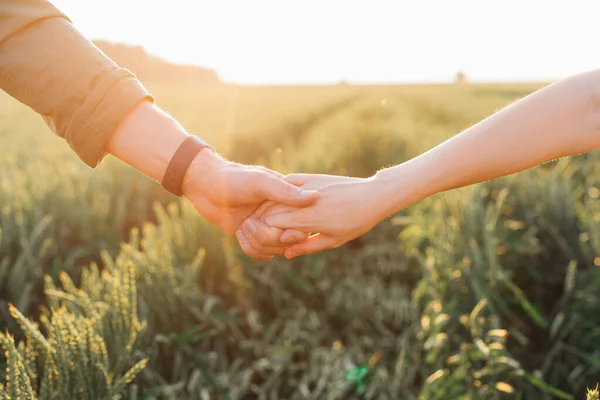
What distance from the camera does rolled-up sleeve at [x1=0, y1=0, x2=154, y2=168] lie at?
1580 millimetres

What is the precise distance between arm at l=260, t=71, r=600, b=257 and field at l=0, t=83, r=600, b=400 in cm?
52

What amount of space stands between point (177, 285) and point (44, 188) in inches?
52.9

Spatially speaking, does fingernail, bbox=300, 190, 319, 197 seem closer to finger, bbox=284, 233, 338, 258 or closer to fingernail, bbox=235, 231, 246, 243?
finger, bbox=284, 233, 338, 258

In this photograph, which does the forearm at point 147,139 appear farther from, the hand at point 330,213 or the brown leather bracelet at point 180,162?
the hand at point 330,213

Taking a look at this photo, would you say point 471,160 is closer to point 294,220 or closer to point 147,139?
point 294,220

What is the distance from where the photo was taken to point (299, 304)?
2.70 meters

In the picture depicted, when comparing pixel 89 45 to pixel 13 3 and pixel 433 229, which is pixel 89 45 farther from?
pixel 433 229

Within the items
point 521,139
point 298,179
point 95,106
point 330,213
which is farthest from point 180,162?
point 521,139

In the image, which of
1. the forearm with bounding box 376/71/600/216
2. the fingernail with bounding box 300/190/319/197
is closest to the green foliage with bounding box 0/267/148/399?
the fingernail with bounding box 300/190/319/197

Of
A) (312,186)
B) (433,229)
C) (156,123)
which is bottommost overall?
(433,229)

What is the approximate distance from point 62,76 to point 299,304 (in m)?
1.59

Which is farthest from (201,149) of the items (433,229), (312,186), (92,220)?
(433,229)

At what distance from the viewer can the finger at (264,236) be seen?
77.2 inches

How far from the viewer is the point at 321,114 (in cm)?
1395
